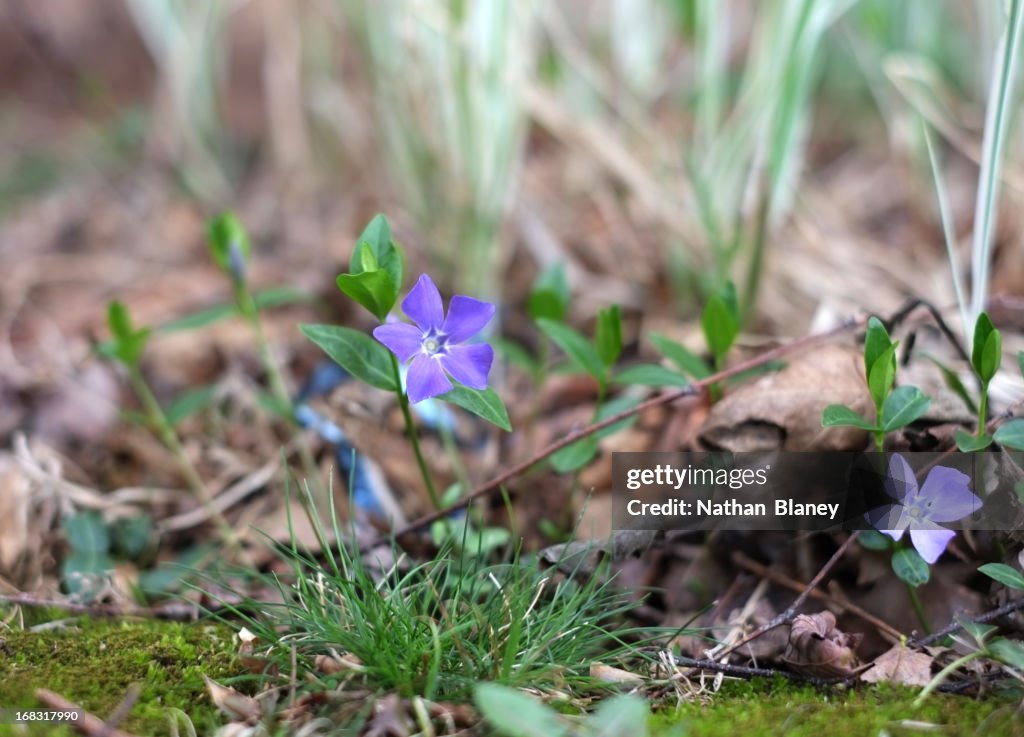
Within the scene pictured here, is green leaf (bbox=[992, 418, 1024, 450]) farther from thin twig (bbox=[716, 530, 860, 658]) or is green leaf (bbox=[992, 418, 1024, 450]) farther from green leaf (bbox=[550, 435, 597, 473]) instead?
green leaf (bbox=[550, 435, 597, 473])

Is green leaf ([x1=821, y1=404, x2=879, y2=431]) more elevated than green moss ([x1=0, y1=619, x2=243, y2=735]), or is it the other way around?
green leaf ([x1=821, y1=404, x2=879, y2=431])

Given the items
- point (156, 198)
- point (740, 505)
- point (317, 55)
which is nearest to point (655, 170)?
point (740, 505)

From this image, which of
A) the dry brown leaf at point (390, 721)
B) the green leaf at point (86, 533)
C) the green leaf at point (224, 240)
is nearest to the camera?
the dry brown leaf at point (390, 721)

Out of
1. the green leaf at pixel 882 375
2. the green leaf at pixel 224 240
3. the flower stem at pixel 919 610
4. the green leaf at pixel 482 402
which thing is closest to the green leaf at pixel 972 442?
the green leaf at pixel 882 375

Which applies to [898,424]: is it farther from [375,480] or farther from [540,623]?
[375,480]

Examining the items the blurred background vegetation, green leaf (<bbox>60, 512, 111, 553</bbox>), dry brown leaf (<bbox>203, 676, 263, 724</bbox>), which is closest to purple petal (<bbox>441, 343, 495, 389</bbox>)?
dry brown leaf (<bbox>203, 676, 263, 724</bbox>)

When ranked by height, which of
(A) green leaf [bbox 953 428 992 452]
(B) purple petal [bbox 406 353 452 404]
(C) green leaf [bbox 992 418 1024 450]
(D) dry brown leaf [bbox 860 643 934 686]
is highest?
(B) purple petal [bbox 406 353 452 404]

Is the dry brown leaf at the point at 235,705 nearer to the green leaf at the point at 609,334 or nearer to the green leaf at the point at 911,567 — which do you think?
the green leaf at the point at 609,334

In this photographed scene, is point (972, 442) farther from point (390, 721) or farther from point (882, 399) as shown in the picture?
point (390, 721)
